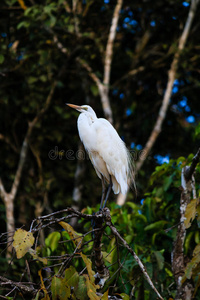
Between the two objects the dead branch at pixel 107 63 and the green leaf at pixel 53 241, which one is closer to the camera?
the green leaf at pixel 53 241

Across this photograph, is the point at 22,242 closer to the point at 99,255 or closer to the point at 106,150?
the point at 99,255

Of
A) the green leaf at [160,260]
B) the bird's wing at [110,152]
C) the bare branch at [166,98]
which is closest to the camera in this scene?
the green leaf at [160,260]

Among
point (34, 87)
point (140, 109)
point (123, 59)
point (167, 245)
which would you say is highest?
point (123, 59)

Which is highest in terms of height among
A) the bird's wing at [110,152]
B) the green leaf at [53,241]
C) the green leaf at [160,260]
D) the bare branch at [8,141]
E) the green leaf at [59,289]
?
the bare branch at [8,141]

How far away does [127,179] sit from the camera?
346 centimetres

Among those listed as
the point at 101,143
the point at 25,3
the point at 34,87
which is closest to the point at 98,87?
the point at 34,87

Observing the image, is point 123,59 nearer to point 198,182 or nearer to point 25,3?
point 25,3

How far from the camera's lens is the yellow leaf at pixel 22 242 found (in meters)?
1.70

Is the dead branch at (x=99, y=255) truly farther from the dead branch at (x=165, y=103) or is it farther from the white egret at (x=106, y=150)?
the dead branch at (x=165, y=103)

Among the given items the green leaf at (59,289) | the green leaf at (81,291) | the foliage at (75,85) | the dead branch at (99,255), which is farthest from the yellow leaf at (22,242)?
the foliage at (75,85)

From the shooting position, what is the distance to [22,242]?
172 cm

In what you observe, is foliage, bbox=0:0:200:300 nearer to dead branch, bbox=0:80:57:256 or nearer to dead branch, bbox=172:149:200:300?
dead branch, bbox=0:80:57:256

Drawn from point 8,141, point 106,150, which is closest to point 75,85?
point 8,141

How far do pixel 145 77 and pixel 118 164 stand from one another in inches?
157
